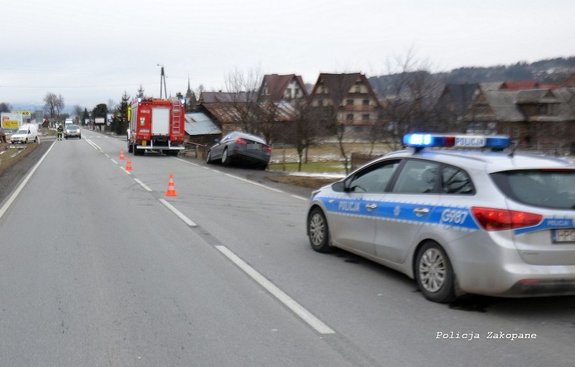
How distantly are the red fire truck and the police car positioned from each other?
2752cm

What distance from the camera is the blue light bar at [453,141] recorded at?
21.4 feet

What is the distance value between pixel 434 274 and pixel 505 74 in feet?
88.6

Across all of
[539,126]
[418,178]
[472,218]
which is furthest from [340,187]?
[539,126]

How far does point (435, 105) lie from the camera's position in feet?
59.6

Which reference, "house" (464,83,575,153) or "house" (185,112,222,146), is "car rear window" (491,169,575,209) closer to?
"house" (464,83,575,153)

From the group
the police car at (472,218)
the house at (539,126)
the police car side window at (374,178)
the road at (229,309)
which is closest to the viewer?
the road at (229,309)

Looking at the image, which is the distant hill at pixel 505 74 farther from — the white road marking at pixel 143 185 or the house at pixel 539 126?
the white road marking at pixel 143 185

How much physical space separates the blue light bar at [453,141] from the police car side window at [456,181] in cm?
41

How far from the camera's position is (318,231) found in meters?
8.44

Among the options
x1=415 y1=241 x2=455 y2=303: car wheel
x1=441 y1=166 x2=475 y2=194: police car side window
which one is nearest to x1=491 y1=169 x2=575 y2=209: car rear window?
x1=441 y1=166 x2=475 y2=194: police car side window

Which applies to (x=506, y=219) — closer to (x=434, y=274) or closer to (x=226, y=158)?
(x=434, y=274)

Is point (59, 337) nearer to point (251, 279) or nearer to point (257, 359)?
point (257, 359)

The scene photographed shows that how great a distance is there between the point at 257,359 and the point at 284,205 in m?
9.65

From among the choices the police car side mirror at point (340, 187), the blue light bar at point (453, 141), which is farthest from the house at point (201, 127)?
→ the blue light bar at point (453, 141)
